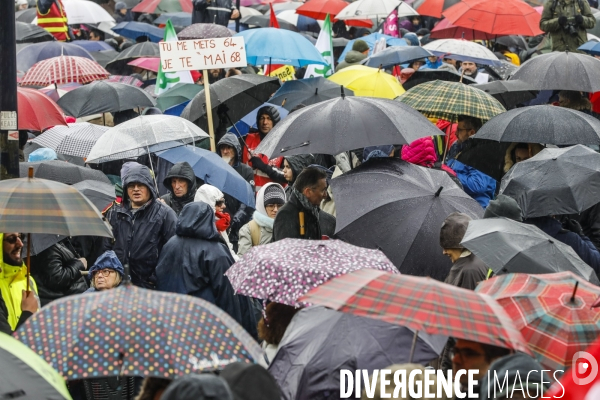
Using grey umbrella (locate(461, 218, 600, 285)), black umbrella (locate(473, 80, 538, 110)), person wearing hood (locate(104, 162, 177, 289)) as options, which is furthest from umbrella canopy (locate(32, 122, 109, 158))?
grey umbrella (locate(461, 218, 600, 285))

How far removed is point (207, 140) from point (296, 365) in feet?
22.7

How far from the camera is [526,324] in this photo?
512 cm

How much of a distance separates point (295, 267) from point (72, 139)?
5.58 m

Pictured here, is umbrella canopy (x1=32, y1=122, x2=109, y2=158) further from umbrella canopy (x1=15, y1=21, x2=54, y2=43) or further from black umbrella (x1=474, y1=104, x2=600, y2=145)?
umbrella canopy (x1=15, y1=21, x2=54, y2=43)

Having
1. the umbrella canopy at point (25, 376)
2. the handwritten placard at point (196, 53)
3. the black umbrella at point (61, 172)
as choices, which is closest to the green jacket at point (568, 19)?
the handwritten placard at point (196, 53)

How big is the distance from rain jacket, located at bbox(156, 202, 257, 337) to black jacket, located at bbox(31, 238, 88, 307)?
2.16 feet

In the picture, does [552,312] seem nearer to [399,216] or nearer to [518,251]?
[518,251]

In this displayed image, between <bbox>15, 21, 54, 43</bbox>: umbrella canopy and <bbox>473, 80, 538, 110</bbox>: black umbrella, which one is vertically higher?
<bbox>473, 80, 538, 110</bbox>: black umbrella

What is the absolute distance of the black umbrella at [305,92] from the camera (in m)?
12.4

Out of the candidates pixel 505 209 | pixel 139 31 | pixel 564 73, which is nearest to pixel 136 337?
pixel 505 209

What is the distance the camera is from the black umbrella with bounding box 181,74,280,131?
11.8 meters

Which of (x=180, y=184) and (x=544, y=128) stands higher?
(x=544, y=128)

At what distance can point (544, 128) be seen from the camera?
9.01 m

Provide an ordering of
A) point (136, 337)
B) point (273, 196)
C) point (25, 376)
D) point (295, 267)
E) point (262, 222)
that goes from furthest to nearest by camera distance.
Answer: point (273, 196)
point (262, 222)
point (295, 267)
point (136, 337)
point (25, 376)
